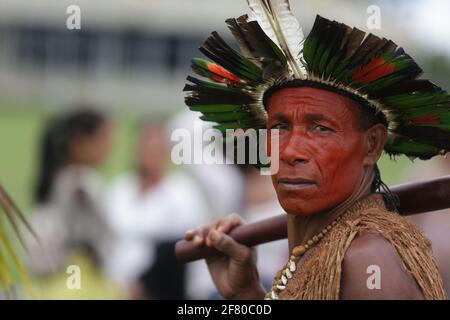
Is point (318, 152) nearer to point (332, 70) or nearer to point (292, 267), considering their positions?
point (332, 70)

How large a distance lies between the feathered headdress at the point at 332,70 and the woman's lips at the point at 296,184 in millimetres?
324

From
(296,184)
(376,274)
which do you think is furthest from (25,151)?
(376,274)

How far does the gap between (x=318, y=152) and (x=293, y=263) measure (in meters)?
0.43

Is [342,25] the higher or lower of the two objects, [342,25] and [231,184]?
the higher

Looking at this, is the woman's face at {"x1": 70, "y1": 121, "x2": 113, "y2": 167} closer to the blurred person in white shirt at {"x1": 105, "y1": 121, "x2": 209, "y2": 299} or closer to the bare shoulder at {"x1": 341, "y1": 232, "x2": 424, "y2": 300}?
the blurred person in white shirt at {"x1": 105, "y1": 121, "x2": 209, "y2": 299}

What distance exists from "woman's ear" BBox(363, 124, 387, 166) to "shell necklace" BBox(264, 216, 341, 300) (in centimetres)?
23

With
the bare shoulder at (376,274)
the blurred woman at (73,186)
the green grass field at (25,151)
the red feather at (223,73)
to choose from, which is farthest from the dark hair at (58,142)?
the green grass field at (25,151)

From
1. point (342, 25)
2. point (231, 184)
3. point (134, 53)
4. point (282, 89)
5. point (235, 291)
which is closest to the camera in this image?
point (342, 25)

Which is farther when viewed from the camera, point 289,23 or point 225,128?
point 225,128

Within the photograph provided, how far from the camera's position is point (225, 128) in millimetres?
4281

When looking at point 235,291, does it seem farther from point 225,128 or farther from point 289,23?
point 289,23

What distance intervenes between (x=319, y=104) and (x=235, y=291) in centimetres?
124

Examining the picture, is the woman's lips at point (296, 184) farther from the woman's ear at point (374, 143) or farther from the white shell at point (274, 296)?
the white shell at point (274, 296)

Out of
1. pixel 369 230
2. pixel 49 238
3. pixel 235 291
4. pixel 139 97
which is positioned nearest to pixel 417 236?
pixel 369 230
